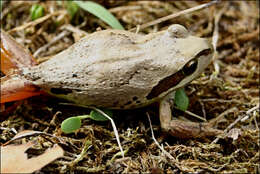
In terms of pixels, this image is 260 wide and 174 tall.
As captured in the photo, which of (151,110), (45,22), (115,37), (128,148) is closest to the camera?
(128,148)

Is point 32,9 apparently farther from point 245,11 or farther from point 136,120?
point 245,11

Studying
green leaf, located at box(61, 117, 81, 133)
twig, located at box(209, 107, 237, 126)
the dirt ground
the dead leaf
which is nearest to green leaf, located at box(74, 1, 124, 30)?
the dirt ground

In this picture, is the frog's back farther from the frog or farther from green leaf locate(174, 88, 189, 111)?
green leaf locate(174, 88, 189, 111)

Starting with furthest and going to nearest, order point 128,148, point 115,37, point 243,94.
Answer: point 243,94
point 115,37
point 128,148

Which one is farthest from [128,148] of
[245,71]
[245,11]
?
[245,11]

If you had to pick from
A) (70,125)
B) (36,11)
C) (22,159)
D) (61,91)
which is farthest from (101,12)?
(22,159)

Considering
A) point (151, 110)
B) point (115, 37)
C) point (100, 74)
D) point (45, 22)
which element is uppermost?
point (45, 22)

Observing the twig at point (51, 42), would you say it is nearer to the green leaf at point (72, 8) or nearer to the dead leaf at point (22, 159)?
the green leaf at point (72, 8)
